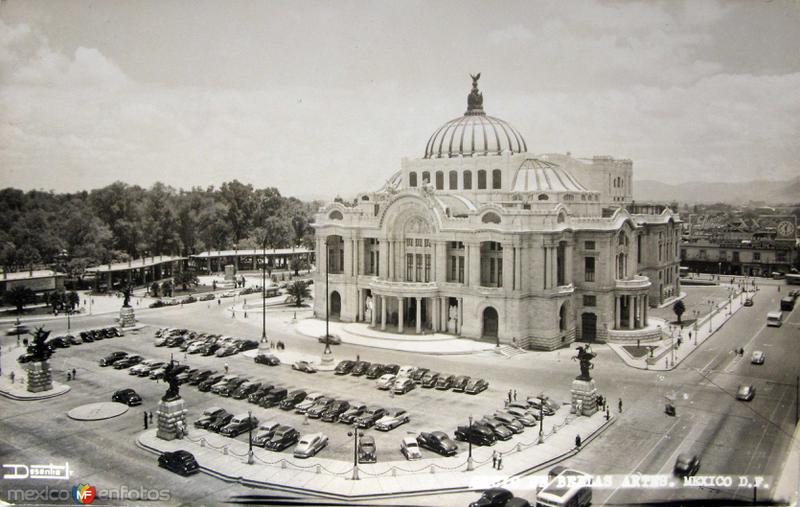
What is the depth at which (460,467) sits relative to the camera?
1291 inches

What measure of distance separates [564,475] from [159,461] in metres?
20.2

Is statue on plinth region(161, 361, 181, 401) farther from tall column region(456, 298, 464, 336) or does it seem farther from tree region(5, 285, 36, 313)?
tree region(5, 285, 36, 313)

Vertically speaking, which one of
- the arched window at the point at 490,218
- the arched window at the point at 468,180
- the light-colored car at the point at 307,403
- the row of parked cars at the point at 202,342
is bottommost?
the light-colored car at the point at 307,403

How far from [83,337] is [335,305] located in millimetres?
27040

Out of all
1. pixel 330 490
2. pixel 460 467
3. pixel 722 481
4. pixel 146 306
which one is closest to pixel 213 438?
pixel 330 490

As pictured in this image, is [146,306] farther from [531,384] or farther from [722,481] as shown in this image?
[722,481]

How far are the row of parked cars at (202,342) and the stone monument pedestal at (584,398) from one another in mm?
31824

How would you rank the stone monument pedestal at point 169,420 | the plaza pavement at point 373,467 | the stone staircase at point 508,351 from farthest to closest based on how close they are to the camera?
1. the stone staircase at point 508,351
2. the stone monument pedestal at point 169,420
3. the plaza pavement at point 373,467

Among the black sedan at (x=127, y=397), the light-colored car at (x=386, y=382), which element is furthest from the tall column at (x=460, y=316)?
the black sedan at (x=127, y=397)

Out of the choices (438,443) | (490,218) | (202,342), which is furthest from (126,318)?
(438,443)

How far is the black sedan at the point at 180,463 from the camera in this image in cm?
3189

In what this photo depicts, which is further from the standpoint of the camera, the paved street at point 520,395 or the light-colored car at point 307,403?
the light-colored car at point 307,403

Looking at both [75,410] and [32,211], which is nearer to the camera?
[75,410]

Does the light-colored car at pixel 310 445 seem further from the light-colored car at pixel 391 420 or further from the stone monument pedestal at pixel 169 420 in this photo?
the stone monument pedestal at pixel 169 420
